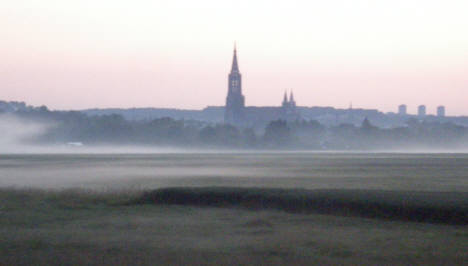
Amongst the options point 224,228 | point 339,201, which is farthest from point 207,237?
point 339,201

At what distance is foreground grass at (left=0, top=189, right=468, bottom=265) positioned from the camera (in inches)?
726

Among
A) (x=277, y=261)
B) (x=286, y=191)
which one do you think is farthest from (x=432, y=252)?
(x=286, y=191)

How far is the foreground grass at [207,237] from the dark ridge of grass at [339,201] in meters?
0.89

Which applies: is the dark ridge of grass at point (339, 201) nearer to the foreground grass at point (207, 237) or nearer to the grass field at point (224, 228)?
the grass field at point (224, 228)

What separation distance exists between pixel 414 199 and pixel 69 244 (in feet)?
43.2

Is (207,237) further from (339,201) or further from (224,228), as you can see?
(339,201)

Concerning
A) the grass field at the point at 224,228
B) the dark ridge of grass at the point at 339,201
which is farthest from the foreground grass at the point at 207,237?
the dark ridge of grass at the point at 339,201

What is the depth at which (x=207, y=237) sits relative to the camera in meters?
→ 21.7

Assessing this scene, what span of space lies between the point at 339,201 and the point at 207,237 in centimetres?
776

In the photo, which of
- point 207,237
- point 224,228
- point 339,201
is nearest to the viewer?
point 207,237

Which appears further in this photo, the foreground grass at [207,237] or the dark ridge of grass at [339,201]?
the dark ridge of grass at [339,201]

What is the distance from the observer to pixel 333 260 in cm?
1831

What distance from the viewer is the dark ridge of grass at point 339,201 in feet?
82.6

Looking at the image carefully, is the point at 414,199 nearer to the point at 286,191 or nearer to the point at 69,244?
the point at 286,191
